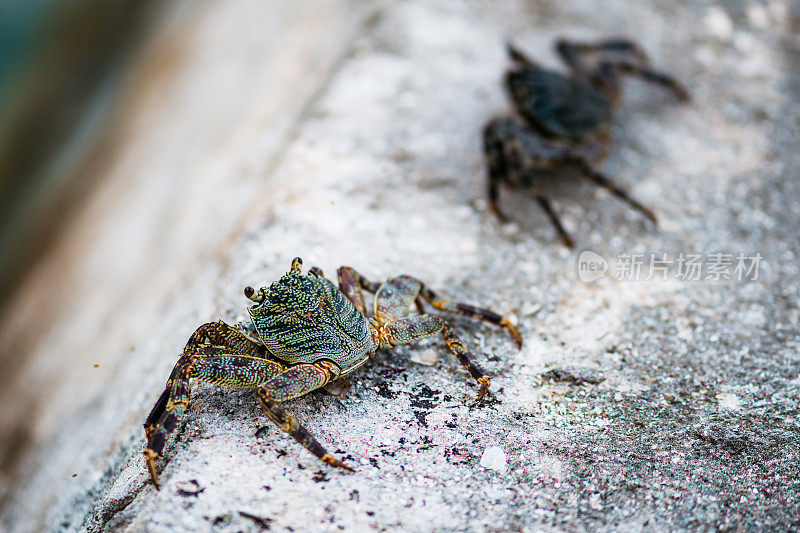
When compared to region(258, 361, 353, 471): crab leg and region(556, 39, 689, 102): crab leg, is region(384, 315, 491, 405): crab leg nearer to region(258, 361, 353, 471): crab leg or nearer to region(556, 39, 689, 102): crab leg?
region(258, 361, 353, 471): crab leg

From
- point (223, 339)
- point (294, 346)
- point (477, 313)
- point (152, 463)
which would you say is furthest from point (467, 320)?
point (152, 463)

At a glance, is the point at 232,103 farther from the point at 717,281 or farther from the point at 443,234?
the point at 717,281

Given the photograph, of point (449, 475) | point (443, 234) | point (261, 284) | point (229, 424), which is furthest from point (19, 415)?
point (449, 475)

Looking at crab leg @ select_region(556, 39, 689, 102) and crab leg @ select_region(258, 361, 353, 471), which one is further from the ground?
crab leg @ select_region(258, 361, 353, 471)

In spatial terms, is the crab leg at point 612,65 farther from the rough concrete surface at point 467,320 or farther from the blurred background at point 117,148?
the blurred background at point 117,148

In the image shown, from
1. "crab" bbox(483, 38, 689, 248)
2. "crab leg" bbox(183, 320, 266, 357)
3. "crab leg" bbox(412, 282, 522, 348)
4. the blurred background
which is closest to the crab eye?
"crab leg" bbox(183, 320, 266, 357)
